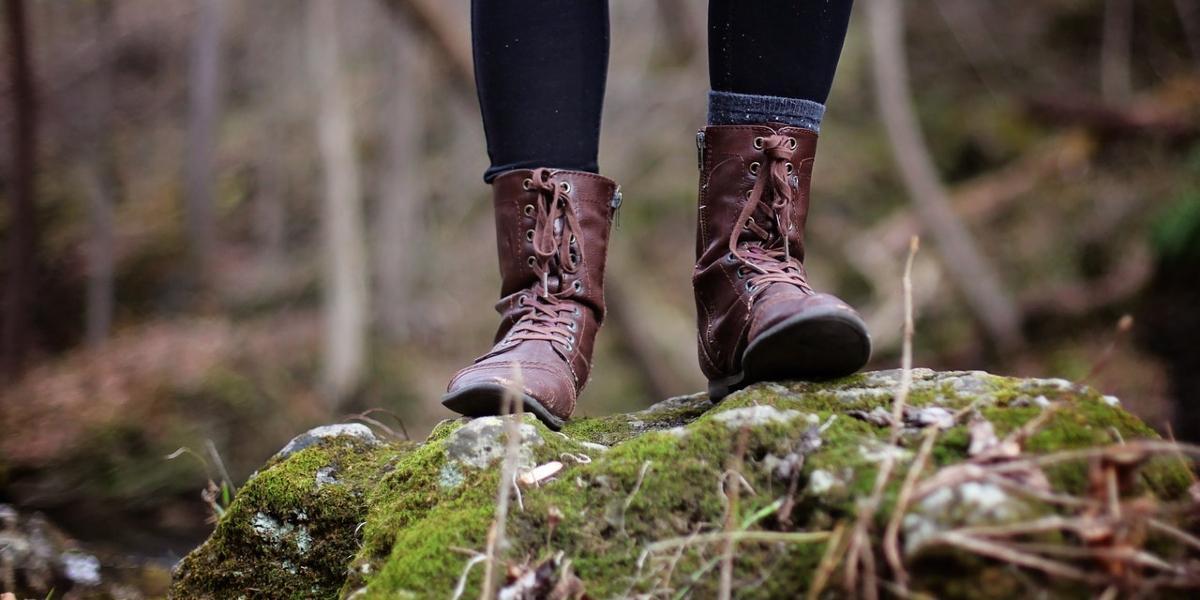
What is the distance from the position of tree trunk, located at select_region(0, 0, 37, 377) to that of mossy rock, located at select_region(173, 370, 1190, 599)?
463 centimetres

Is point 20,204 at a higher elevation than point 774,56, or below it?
below

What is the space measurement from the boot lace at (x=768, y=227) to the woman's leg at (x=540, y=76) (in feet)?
1.22

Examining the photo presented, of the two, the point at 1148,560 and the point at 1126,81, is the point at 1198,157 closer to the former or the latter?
the point at 1126,81

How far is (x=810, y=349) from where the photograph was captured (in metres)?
1.60

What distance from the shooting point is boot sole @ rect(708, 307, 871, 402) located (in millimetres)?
1519

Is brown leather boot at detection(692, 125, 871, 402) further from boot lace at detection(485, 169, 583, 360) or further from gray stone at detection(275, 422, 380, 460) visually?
gray stone at detection(275, 422, 380, 460)

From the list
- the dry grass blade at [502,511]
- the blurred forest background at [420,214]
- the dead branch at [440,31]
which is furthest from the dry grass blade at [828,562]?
the dead branch at [440,31]

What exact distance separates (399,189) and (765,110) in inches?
369

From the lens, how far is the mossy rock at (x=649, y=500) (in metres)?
1.16

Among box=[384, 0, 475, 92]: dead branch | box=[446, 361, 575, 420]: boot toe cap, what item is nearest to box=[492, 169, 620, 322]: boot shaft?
box=[446, 361, 575, 420]: boot toe cap

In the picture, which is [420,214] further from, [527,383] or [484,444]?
[484,444]

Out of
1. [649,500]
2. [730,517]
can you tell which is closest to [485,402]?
Result: [649,500]

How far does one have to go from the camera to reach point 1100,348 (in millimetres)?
6344

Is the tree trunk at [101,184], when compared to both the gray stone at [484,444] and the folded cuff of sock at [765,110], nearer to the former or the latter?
the gray stone at [484,444]
